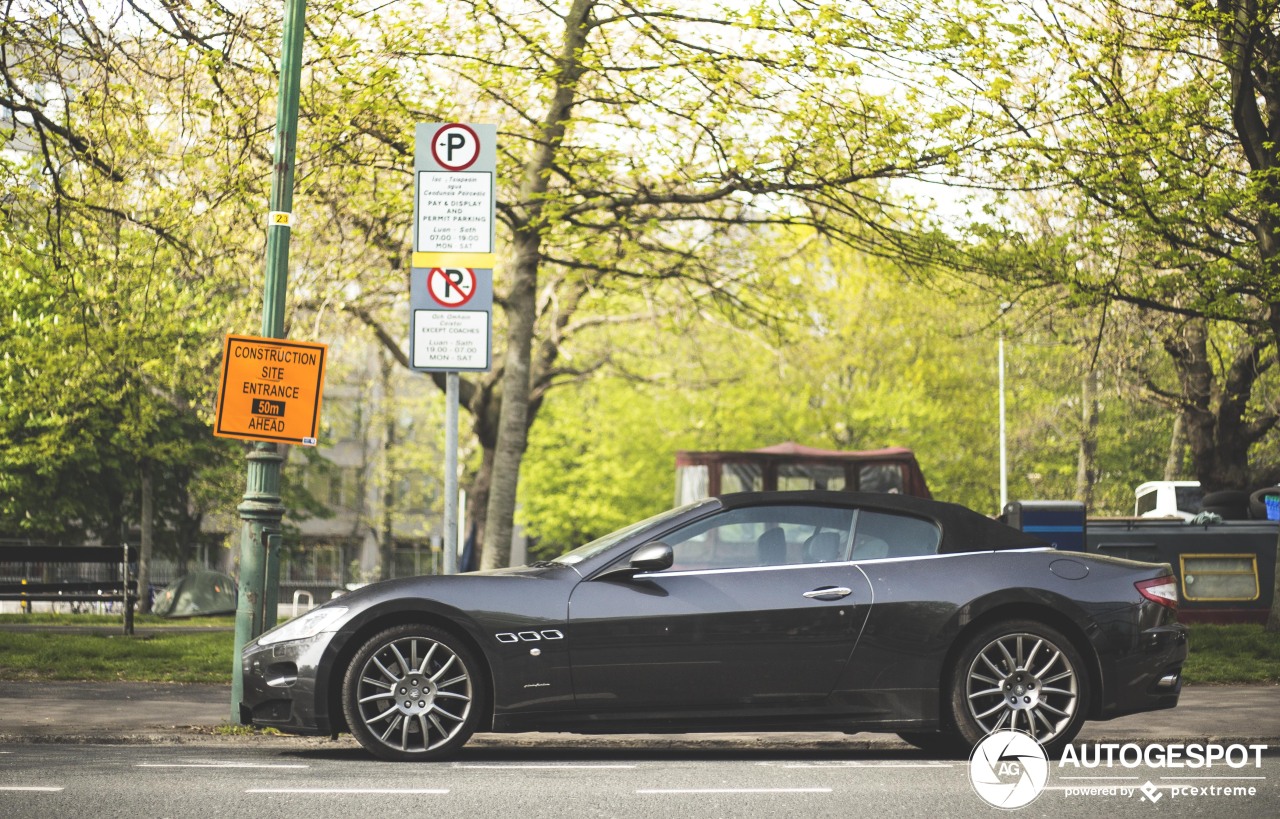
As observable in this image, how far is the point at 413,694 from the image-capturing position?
24.6ft

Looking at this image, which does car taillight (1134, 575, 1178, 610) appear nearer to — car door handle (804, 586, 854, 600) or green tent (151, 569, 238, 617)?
car door handle (804, 586, 854, 600)

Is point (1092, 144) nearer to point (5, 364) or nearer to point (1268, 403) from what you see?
point (1268, 403)

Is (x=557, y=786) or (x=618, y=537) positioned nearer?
(x=557, y=786)

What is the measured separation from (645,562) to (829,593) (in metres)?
0.96

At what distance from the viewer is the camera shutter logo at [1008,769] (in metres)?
6.48

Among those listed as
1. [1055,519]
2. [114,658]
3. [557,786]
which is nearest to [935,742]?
[557,786]

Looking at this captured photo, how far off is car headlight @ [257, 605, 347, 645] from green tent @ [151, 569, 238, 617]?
15900mm

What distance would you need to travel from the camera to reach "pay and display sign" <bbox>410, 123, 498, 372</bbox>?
31.6 ft

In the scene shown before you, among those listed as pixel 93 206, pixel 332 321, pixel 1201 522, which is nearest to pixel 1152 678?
pixel 93 206

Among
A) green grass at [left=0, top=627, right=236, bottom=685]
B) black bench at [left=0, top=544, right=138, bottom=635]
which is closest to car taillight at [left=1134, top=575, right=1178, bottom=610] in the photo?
green grass at [left=0, top=627, right=236, bottom=685]

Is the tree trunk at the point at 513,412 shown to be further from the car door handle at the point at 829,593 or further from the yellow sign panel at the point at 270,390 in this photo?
the car door handle at the point at 829,593

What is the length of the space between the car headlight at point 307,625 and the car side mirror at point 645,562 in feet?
4.33

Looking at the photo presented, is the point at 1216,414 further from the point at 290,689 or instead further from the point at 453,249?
the point at 290,689

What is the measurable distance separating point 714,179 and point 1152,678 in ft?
29.4
